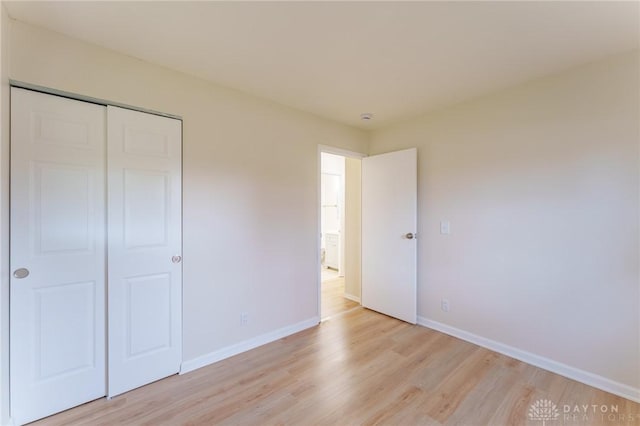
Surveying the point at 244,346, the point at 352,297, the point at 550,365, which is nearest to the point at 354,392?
the point at 244,346

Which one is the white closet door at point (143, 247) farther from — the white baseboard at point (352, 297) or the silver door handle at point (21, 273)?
the white baseboard at point (352, 297)

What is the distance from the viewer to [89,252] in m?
1.82

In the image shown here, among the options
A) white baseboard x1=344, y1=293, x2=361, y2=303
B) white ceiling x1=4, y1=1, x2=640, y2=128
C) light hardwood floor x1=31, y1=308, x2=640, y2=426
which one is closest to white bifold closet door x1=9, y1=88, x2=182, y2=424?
light hardwood floor x1=31, y1=308, x2=640, y2=426

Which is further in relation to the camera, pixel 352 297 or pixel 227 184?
pixel 352 297

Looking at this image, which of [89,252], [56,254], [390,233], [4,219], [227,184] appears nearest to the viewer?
[4,219]

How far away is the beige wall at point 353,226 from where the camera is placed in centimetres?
394

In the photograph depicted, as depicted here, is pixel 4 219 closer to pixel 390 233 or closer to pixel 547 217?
pixel 390 233

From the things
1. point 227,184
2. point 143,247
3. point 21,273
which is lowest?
point 21,273

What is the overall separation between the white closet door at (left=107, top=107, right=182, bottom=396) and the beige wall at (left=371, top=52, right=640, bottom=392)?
102 inches

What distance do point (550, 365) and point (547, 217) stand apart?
4.02 ft

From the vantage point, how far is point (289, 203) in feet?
9.43

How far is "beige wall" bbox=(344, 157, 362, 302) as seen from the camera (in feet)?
12.9

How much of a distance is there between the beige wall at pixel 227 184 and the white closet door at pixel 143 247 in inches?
4.0

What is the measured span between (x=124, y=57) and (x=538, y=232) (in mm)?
3534
